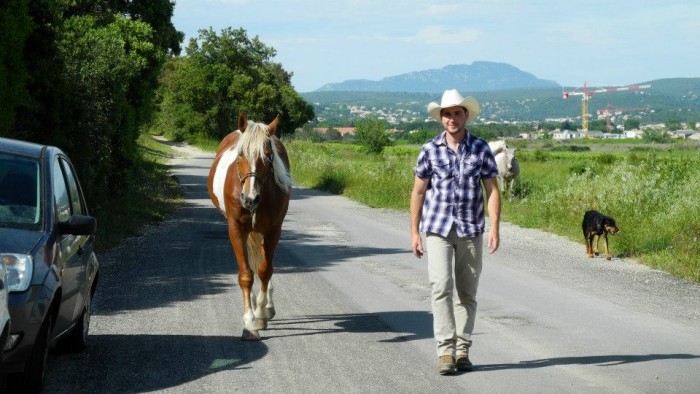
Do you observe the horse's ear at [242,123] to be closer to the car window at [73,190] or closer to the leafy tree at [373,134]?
the car window at [73,190]

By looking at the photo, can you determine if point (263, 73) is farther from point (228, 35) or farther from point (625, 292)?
point (625, 292)

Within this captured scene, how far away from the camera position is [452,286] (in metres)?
8.22

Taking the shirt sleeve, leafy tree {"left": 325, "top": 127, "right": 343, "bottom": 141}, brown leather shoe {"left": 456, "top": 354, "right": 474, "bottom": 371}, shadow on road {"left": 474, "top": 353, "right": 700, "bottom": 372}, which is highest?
the shirt sleeve

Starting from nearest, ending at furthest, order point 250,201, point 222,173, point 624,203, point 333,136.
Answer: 1. point 250,201
2. point 222,173
3. point 624,203
4. point 333,136

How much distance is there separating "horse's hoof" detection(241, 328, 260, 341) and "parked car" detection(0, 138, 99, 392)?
1.43 meters

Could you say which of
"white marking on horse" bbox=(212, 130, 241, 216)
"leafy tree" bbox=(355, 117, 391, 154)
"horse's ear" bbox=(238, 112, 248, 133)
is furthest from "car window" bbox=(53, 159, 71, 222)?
"leafy tree" bbox=(355, 117, 391, 154)

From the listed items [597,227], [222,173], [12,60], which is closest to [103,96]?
[12,60]

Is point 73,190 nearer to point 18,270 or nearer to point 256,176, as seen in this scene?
point 256,176

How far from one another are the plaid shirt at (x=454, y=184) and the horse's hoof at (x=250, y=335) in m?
2.15

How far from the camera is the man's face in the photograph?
328 inches

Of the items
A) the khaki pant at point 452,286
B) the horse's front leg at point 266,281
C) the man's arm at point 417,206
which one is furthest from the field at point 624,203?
the man's arm at point 417,206

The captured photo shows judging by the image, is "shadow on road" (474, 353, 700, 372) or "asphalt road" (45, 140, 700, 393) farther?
"shadow on road" (474, 353, 700, 372)

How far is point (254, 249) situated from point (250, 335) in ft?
6.38

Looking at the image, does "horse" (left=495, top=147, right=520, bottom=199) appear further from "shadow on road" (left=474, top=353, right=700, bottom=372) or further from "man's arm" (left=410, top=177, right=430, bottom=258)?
"man's arm" (left=410, top=177, right=430, bottom=258)
